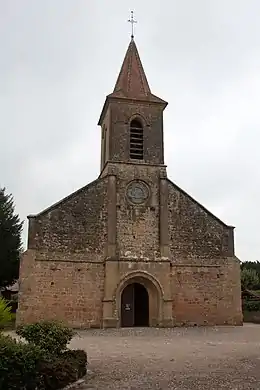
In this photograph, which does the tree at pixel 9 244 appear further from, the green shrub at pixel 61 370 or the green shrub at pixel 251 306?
the green shrub at pixel 61 370

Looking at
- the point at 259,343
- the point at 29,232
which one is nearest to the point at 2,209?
the point at 29,232

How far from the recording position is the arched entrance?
25.3m

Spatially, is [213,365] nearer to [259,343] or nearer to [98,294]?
[259,343]

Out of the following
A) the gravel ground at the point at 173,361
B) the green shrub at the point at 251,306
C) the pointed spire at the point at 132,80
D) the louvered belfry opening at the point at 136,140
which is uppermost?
the pointed spire at the point at 132,80

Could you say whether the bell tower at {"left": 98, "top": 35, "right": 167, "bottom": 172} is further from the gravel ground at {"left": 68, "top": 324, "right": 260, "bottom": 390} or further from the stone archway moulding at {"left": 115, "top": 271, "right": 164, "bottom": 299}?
the gravel ground at {"left": 68, "top": 324, "right": 260, "bottom": 390}

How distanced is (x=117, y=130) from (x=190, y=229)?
7412mm

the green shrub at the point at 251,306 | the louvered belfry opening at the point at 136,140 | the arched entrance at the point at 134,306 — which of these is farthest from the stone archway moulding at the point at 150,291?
the green shrub at the point at 251,306

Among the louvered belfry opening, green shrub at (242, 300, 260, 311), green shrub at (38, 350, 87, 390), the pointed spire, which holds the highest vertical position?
the pointed spire

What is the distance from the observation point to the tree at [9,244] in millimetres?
32219

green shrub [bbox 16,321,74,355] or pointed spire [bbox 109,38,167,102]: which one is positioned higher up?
pointed spire [bbox 109,38,167,102]

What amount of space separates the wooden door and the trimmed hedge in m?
15.5

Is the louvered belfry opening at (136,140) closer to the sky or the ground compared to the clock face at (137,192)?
closer to the sky

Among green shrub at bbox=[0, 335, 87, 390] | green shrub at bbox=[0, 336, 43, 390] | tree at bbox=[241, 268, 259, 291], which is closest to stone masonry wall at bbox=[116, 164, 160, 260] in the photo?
tree at bbox=[241, 268, 259, 291]

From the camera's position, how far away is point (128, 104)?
1116 inches
